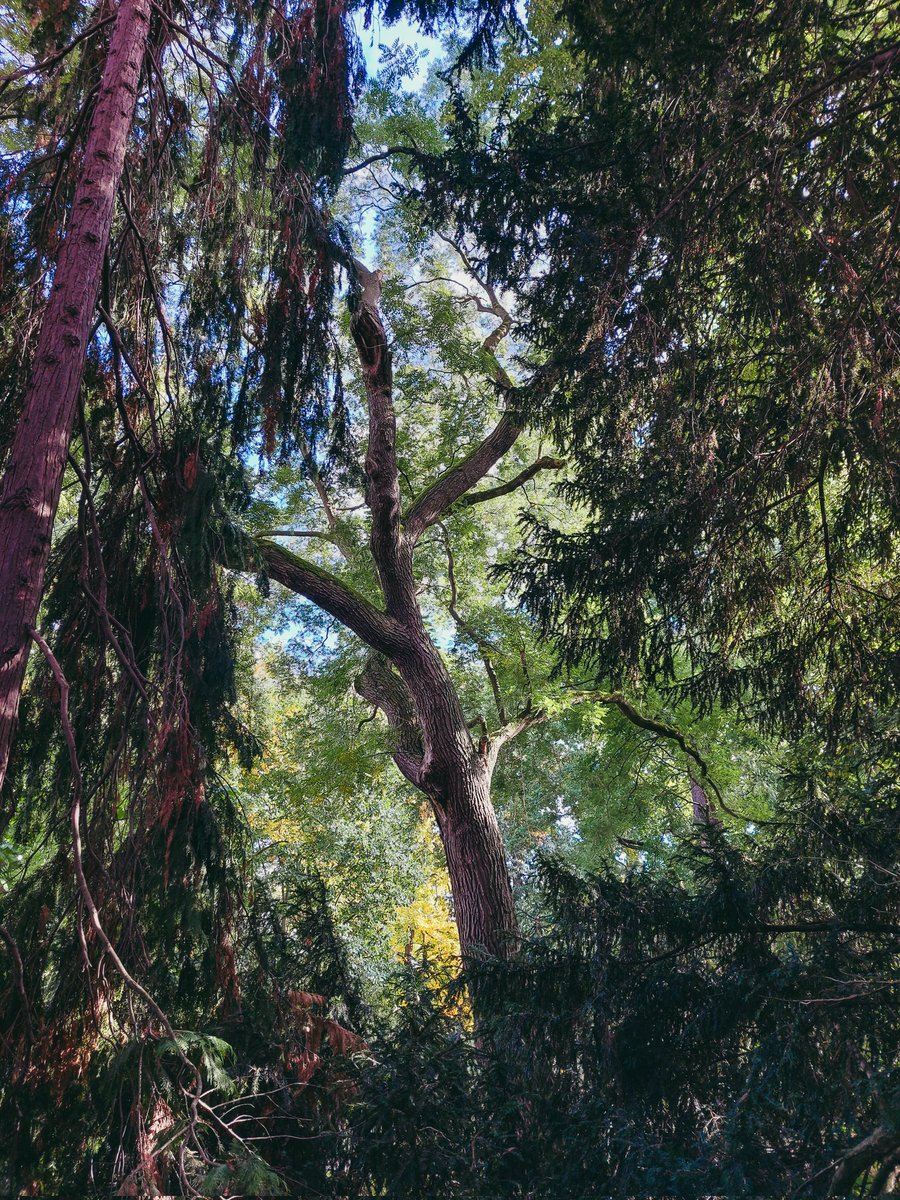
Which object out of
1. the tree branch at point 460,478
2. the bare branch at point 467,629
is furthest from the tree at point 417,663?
the bare branch at point 467,629

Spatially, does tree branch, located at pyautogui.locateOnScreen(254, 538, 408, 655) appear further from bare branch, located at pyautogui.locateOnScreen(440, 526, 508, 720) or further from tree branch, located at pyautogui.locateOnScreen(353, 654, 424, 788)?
bare branch, located at pyautogui.locateOnScreen(440, 526, 508, 720)

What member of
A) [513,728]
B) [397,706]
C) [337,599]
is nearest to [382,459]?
[337,599]

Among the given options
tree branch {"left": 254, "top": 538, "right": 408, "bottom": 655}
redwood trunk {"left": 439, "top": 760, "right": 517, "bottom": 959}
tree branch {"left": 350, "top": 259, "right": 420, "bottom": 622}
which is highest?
tree branch {"left": 350, "top": 259, "right": 420, "bottom": 622}

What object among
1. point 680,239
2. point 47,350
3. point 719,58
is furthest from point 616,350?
point 47,350

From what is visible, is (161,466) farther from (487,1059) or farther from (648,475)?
(487,1059)

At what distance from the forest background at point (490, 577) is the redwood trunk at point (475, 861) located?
0.78 meters

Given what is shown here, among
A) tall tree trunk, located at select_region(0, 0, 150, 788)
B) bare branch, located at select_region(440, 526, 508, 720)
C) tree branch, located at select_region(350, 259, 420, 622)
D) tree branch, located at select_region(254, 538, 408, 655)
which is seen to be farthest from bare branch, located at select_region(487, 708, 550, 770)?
tall tree trunk, located at select_region(0, 0, 150, 788)

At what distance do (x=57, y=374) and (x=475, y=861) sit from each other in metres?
4.97

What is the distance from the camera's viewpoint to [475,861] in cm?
680

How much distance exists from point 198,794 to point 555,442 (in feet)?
9.39

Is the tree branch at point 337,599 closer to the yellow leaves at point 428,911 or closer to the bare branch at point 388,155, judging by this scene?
the bare branch at point 388,155

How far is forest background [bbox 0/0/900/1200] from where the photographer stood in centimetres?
307

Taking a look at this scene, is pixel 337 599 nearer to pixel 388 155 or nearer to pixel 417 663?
pixel 417 663

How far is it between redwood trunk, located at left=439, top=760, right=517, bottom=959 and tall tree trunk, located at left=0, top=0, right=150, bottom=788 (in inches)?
171
